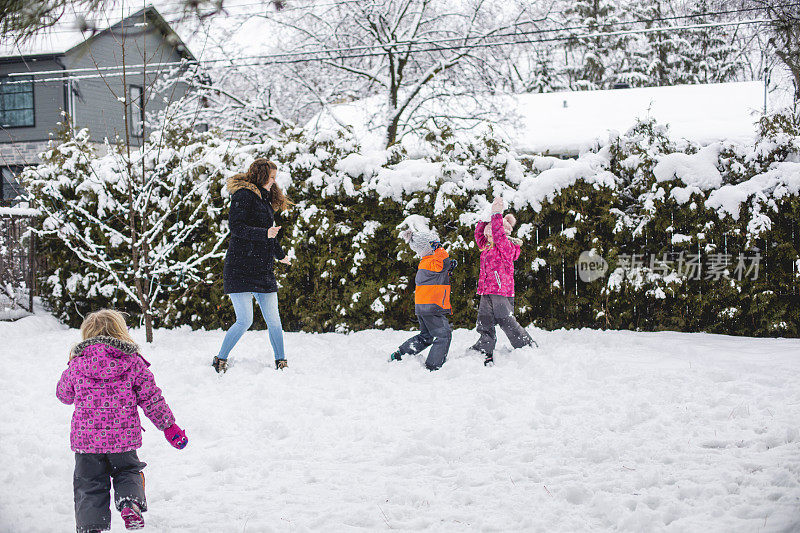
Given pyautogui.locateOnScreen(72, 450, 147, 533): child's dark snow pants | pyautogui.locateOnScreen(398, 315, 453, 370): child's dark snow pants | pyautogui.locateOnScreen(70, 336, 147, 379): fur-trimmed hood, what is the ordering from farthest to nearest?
1. pyautogui.locateOnScreen(398, 315, 453, 370): child's dark snow pants
2. pyautogui.locateOnScreen(70, 336, 147, 379): fur-trimmed hood
3. pyautogui.locateOnScreen(72, 450, 147, 533): child's dark snow pants

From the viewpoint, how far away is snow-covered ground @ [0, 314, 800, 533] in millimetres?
3039

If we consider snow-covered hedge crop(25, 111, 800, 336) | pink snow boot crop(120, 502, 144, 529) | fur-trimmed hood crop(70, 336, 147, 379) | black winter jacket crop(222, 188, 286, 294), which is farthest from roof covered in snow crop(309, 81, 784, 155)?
pink snow boot crop(120, 502, 144, 529)

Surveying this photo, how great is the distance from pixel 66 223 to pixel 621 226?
6.24 metres

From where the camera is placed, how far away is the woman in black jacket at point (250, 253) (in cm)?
571

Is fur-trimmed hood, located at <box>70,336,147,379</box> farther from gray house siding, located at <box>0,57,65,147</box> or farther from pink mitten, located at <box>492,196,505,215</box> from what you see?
gray house siding, located at <box>0,57,65,147</box>

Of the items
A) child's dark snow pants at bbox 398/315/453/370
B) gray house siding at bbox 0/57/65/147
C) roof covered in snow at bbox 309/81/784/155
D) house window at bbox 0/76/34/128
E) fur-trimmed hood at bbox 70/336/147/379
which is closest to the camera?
fur-trimmed hood at bbox 70/336/147/379

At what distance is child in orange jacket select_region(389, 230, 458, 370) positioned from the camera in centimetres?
599

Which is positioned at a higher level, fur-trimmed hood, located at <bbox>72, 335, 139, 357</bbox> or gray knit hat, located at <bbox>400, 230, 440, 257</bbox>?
gray knit hat, located at <bbox>400, 230, 440, 257</bbox>

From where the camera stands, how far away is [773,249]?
6836 mm

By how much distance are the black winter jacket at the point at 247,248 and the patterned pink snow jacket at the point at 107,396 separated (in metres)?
2.69

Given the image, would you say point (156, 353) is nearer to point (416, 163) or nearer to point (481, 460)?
point (416, 163)

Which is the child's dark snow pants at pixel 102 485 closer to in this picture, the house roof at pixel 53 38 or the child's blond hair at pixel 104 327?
the child's blond hair at pixel 104 327

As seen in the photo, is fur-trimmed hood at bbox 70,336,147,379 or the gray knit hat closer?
fur-trimmed hood at bbox 70,336,147,379

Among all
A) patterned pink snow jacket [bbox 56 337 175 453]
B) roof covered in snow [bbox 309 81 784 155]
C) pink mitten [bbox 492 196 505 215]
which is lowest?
patterned pink snow jacket [bbox 56 337 175 453]
